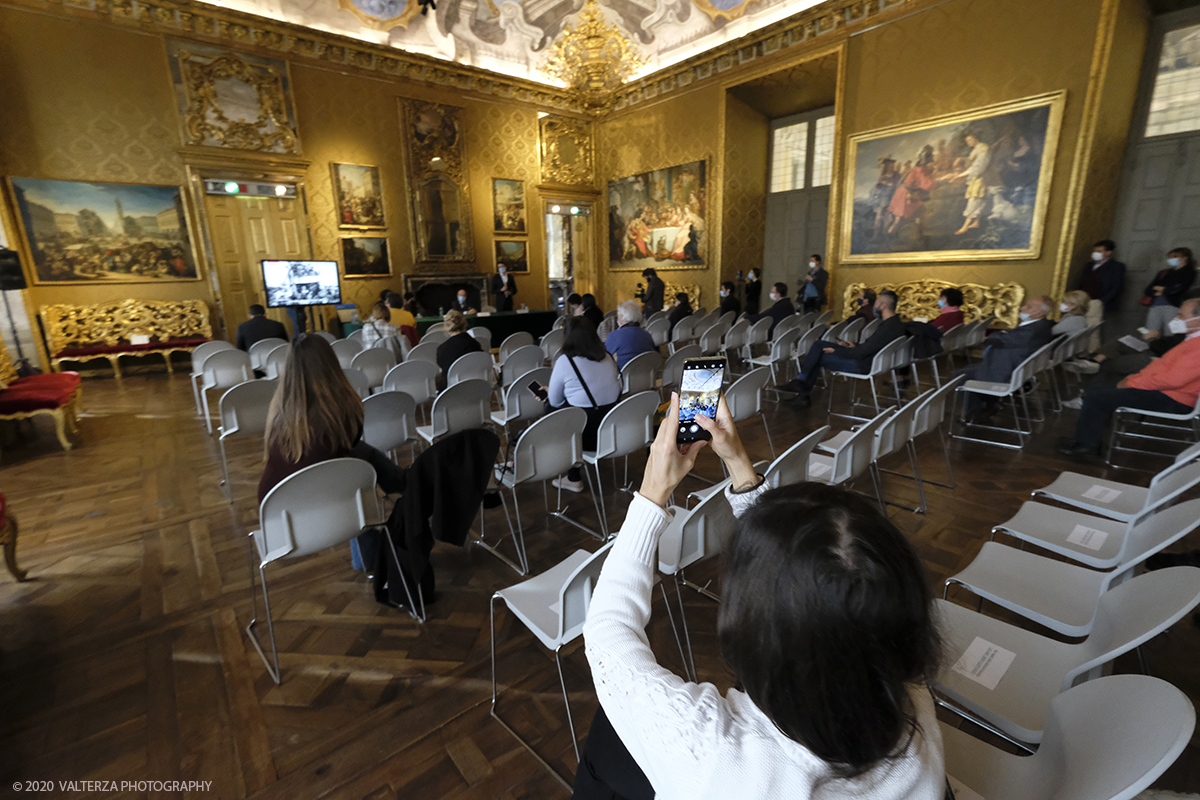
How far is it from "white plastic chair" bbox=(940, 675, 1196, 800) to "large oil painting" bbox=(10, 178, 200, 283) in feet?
38.3

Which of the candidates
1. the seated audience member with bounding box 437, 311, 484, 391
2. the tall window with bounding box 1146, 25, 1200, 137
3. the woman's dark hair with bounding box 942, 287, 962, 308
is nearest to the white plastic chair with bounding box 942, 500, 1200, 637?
the seated audience member with bounding box 437, 311, 484, 391

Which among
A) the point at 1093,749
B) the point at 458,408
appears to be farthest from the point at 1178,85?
the point at 1093,749

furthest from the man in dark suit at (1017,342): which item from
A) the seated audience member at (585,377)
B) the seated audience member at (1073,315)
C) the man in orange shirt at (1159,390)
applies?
the seated audience member at (585,377)

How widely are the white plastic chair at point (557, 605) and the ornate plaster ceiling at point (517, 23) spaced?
1132 cm

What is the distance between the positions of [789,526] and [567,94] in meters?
14.0

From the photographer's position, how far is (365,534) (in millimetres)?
2771

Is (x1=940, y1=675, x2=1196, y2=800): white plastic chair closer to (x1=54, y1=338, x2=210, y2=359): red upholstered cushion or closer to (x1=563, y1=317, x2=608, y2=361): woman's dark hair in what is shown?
(x1=563, y1=317, x2=608, y2=361): woman's dark hair

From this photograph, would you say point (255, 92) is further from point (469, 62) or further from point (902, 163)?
point (902, 163)

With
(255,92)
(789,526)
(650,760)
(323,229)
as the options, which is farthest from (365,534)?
(255,92)

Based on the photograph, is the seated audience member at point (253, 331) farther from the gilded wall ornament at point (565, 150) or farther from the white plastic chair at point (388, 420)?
the gilded wall ornament at point (565, 150)

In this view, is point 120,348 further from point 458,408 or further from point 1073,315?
point 1073,315

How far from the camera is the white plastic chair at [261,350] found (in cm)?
565

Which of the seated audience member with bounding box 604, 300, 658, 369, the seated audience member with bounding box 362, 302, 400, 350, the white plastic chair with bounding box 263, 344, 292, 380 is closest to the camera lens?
the seated audience member with bounding box 604, 300, 658, 369

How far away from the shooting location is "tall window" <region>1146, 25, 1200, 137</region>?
23.1 feet
